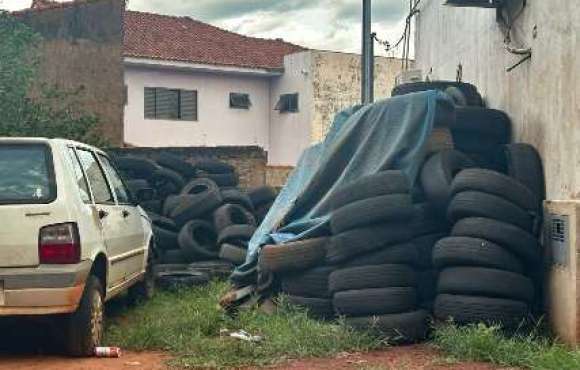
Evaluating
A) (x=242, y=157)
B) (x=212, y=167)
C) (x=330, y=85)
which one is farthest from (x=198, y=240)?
(x=330, y=85)

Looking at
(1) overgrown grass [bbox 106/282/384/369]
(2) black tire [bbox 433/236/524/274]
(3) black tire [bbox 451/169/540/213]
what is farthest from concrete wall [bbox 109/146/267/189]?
(2) black tire [bbox 433/236/524/274]

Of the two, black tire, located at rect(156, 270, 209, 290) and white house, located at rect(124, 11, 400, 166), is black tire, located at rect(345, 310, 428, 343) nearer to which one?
black tire, located at rect(156, 270, 209, 290)

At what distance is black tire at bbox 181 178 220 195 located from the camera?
11.2 metres

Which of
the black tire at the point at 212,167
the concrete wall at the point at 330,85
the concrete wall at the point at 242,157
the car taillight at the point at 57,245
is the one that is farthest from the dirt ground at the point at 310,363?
the concrete wall at the point at 330,85

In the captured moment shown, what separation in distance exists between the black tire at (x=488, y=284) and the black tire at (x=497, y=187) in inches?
28.6

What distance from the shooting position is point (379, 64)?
96.8 ft

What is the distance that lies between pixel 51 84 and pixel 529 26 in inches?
520

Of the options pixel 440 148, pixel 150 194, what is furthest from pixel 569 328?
pixel 150 194

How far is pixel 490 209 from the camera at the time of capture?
6.29 m

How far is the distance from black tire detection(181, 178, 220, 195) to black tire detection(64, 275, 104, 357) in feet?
18.2

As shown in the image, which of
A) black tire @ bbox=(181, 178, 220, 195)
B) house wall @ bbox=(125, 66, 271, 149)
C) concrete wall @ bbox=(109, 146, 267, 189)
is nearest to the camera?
black tire @ bbox=(181, 178, 220, 195)

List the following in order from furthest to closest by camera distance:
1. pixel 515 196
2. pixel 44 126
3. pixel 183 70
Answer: pixel 183 70
pixel 44 126
pixel 515 196

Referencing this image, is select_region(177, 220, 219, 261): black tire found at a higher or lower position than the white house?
lower

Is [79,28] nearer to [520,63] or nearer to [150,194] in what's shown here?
[150,194]
